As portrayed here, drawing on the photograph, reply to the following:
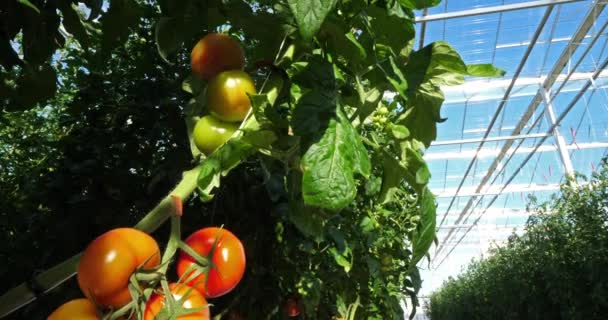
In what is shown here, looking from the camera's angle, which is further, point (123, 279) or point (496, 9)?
point (496, 9)

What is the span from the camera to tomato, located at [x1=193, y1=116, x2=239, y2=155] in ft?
1.60

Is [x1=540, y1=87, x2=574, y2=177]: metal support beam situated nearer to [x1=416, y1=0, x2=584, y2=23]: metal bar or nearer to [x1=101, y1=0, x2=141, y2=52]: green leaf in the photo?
[x1=416, y1=0, x2=584, y2=23]: metal bar

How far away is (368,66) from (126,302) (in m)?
0.33

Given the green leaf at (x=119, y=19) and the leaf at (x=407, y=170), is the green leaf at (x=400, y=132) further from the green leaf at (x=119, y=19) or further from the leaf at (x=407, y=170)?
the green leaf at (x=119, y=19)

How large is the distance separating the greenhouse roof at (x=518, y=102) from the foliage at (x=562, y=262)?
1.33m

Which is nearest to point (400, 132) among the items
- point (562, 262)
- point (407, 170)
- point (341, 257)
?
point (407, 170)

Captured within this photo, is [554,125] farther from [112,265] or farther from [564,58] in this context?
[112,265]

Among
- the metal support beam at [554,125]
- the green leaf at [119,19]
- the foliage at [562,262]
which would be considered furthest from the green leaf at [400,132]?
the metal support beam at [554,125]

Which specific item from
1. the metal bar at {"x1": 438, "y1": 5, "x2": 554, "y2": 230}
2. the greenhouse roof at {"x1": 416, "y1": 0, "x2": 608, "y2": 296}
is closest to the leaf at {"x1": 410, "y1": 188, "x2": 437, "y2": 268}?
the greenhouse roof at {"x1": 416, "y1": 0, "x2": 608, "y2": 296}

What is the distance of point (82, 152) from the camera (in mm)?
1325

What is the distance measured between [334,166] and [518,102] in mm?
10932

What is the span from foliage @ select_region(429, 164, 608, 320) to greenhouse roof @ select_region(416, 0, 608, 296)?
4.37ft

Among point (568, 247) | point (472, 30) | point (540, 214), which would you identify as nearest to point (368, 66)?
point (568, 247)

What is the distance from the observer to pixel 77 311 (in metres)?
0.38
